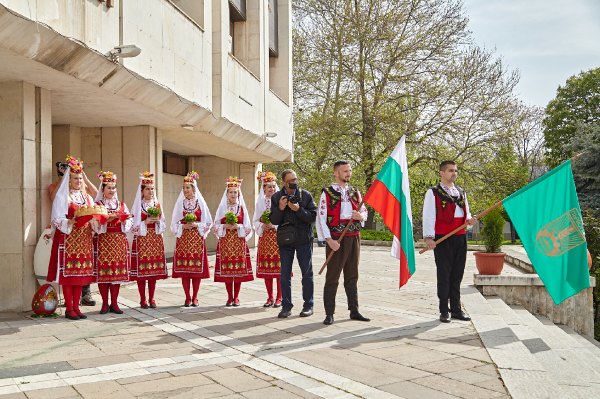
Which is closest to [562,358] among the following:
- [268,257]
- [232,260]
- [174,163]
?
[268,257]

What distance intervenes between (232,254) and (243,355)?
3381 mm

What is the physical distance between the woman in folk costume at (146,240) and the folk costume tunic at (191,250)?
0.23 meters

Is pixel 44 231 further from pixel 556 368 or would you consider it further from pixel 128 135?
pixel 556 368

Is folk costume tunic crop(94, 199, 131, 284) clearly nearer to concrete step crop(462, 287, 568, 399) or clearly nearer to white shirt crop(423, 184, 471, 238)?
white shirt crop(423, 184, 471, 238)

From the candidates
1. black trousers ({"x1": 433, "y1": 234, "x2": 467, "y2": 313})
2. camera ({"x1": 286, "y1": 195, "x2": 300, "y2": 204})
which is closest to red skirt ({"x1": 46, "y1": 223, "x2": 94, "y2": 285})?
camera ({"x1": 286, "y1": 195, "x2": 300, "y2": 204})

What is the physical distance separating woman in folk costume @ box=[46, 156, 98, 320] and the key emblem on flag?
18.1 feet

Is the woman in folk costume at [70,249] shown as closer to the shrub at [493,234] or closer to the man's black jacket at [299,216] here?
the man's black jacket at [299,216]

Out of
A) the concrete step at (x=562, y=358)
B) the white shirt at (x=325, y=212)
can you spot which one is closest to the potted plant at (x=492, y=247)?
the concrete step at (x=562, y=358)

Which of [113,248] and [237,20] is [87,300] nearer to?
[113,248]

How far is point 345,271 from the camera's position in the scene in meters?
7.95

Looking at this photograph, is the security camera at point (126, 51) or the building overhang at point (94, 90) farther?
the security camera at point (126, 51)

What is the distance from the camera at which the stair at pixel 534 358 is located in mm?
4676

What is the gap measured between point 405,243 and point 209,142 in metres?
10.5

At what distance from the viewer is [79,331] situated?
7254 millimetres
